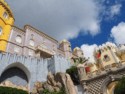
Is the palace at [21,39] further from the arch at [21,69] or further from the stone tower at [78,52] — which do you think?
the stone tower at [78,52]

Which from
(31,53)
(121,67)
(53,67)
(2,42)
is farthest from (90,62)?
(2,42)

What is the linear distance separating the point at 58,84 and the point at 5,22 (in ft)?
68.6

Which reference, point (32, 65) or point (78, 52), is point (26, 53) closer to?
point (32, 65)

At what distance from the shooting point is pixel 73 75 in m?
30.8

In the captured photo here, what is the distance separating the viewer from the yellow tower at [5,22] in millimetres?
38312

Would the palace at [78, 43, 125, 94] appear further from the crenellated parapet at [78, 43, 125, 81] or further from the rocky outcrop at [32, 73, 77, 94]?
the crenellated parapet at [78, 43, 125, 81]

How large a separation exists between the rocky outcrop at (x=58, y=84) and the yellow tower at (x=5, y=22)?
41.7ft

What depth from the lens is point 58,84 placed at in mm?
27969

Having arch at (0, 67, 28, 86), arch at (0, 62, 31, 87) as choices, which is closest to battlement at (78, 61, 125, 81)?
arch at (0, 62, 31, 87)

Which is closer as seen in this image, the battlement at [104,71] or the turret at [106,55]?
the battlement at [104,71]

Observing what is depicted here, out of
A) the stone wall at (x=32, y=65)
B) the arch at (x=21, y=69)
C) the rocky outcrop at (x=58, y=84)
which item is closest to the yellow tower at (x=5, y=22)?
the arch at (x=21, y=69)

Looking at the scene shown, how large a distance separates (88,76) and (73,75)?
3.84m

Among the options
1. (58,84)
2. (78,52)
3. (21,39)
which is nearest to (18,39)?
(21,39)

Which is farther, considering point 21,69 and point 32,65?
point 32,65
